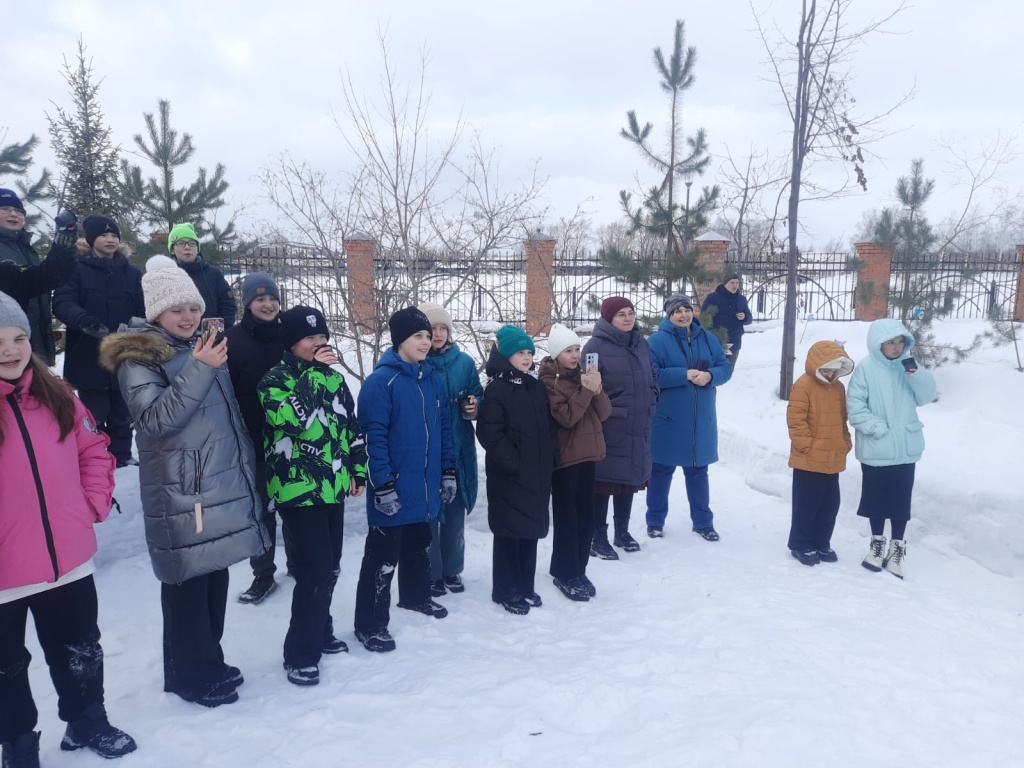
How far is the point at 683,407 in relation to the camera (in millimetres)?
5465

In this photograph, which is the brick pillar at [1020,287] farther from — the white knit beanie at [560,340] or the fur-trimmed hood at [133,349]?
the fur-trimmed hood at [133,349]

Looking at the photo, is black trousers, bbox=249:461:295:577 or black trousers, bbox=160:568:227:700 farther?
black trousers, bbox=249:461:295:577

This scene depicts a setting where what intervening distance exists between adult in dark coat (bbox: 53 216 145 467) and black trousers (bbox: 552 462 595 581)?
301cm

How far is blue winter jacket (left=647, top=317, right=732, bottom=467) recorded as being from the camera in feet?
17.9

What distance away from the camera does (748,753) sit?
112 inches

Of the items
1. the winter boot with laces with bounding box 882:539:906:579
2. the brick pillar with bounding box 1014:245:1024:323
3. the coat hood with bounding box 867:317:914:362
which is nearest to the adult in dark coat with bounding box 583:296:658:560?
the coat hood with bounding box 867:317:914:362

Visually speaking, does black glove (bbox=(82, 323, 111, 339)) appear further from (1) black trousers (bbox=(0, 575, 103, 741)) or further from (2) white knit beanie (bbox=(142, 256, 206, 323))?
(1) black trousers (bbox=(0, 575, 103, 741))

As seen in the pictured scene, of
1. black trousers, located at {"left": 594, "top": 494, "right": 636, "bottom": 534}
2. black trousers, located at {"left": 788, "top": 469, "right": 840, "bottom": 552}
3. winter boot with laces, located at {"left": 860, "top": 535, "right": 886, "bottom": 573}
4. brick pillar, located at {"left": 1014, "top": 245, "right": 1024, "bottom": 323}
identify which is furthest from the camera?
brick pillar, located at {"left": 1014, "top": 245, "right": 1024, "bottom": 323}

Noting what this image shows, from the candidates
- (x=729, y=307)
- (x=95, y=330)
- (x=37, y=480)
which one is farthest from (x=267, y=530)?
(x=729, y=307)

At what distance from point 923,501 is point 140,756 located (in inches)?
235

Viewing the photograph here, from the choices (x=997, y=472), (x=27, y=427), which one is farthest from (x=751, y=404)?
(x=27, y=427)

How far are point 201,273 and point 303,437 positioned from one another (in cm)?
260

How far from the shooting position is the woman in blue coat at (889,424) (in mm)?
4855

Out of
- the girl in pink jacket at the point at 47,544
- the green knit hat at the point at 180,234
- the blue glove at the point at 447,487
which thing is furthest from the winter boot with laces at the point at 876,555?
the green knit hat at the point at 180,234
